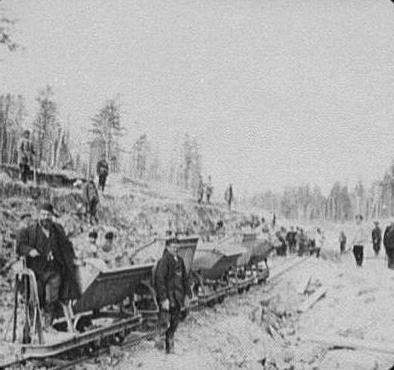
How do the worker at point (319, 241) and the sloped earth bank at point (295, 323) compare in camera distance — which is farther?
the worker at point (319, 241)

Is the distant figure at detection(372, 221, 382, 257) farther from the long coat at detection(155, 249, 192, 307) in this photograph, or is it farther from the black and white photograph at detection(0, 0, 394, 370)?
the long coat at detection(155, 249, 192, 307)

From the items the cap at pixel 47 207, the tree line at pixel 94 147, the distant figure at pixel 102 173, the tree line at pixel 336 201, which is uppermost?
the tree line at pixel 94 147

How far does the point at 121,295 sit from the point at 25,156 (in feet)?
2.80

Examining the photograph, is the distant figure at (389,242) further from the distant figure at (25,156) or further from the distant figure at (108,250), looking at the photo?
the distant figure at (25,156)

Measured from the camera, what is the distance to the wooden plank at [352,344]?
3244 millimetres

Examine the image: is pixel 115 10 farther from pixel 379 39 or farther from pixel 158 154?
pixel 379 39

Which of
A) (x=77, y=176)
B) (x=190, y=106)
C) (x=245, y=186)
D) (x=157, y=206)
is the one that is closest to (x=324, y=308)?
(x=245, y=186)

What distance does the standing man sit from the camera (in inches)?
132

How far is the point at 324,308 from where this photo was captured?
3285mm

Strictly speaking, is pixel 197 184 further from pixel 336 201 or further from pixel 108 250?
pixel 336 201

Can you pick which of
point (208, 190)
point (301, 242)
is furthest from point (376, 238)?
point (208, 190)

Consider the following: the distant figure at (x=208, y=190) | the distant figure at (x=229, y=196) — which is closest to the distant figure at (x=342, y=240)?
the distant figure at (x=229, y=196)

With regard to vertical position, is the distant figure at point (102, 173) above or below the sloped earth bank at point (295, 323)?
above

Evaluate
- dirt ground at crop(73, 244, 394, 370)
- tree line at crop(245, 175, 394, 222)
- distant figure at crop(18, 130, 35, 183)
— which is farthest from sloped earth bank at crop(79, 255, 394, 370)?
distant figure at crop(18, 130, 35, 183)
